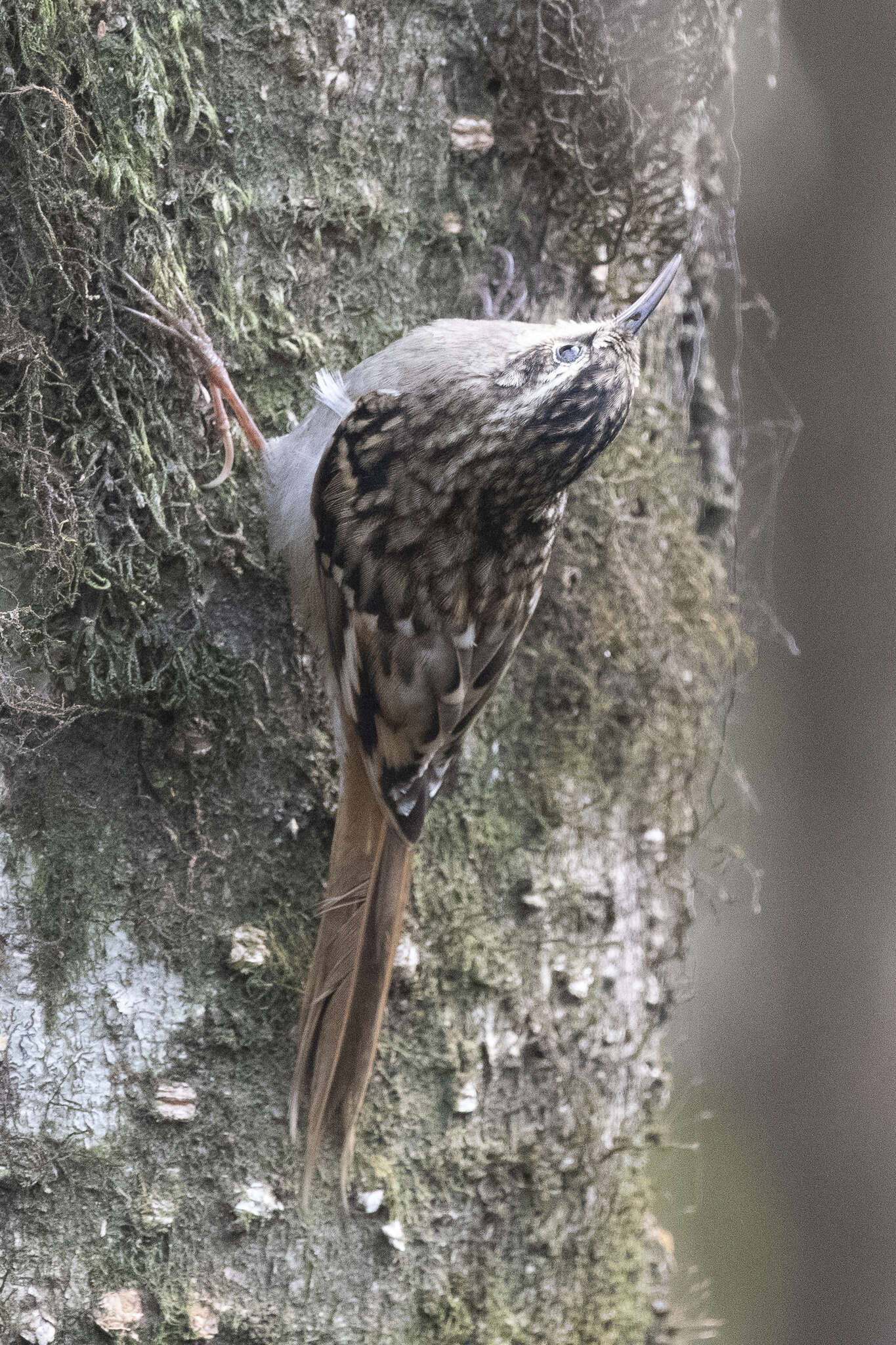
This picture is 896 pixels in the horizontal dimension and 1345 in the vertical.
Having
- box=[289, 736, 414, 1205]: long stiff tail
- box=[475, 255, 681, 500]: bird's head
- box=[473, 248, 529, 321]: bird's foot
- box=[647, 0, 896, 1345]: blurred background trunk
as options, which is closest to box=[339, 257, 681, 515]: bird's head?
box=[475, 255, 681, 500]: bird's head

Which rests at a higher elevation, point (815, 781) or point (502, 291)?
point (502, 291)

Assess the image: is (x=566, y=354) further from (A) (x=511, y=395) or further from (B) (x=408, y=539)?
(B) (x=408, y=539)

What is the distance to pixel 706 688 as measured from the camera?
249 centimetres

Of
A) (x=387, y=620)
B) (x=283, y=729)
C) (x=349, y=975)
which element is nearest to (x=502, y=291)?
(x=387, y=620)

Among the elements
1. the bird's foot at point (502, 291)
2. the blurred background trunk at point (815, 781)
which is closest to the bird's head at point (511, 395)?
the bird's foot at point (502, 291)

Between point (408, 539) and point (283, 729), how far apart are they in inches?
16.3

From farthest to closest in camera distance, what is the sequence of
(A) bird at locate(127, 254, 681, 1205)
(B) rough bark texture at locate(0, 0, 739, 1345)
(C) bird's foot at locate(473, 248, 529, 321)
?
(C) bird's foot at locate(473, 248, 529, 321)
(A) bird at locate(127, 254, 681, 1205)
(B) rough bark texture at locate(0, 0, 739, 1345)

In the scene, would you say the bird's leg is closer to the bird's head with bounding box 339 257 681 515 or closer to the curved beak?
the bird's head with bounding box 339 257 681 515

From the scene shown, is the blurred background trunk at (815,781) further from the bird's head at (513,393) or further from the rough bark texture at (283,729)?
the bird's head at (513,393)

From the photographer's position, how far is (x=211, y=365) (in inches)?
75.6

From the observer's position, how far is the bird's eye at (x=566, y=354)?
80.4 inches

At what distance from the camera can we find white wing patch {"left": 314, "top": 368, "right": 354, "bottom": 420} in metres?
2.08

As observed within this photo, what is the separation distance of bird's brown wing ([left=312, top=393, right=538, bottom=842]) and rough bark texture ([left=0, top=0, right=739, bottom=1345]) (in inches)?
3.7

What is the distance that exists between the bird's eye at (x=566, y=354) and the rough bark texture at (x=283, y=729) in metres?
0.24
